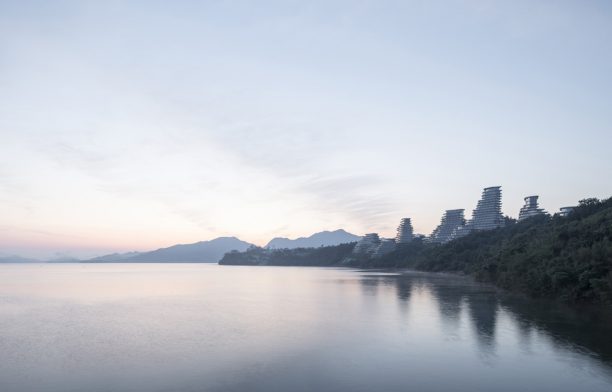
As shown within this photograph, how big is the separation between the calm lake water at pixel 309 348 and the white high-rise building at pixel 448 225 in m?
120

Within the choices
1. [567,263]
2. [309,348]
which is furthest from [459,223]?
[309,348]

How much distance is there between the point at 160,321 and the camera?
3259 centimetres

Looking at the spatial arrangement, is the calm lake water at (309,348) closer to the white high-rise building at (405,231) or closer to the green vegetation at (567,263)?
the green vegetation at (567,263)

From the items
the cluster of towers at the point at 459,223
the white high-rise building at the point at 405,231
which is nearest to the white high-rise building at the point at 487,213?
the cluster of towers at the point at 459,223

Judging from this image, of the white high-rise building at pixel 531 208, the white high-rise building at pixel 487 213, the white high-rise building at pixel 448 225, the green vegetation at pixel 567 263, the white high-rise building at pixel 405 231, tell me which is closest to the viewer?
the green vegetation at pixel 567 263

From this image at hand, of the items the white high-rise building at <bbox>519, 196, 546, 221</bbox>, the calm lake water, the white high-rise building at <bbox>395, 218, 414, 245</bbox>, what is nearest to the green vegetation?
the calm lake water

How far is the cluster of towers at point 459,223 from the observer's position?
5108 inches

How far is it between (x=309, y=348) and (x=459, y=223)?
472ft

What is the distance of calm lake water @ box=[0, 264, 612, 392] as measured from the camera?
17.0 meters

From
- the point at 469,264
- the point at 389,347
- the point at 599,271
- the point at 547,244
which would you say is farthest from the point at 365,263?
the point at 389,347

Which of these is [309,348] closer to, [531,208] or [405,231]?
[531,208]

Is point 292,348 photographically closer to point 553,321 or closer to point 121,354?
point 121,354

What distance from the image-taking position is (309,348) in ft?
75.8

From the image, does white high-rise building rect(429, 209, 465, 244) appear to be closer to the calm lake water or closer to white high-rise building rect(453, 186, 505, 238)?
white high-rise building rect(453, 186, 505, 238)
